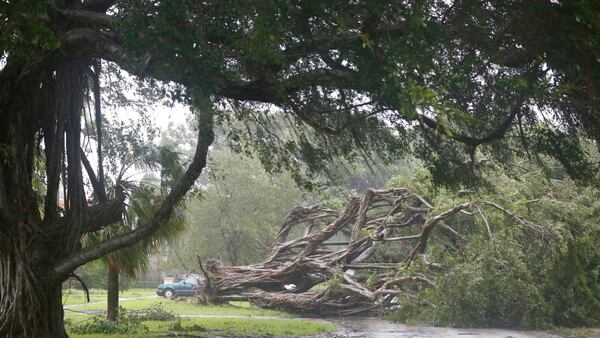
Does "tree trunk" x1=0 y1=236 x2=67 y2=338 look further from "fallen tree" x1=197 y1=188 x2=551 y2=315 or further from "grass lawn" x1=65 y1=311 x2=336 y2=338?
"fallen tree" x1=197 y1=188 x2=551 y2=315

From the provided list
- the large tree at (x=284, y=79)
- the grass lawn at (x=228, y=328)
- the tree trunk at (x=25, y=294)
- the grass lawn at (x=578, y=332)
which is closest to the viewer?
the large tree at (x=284, y=79)

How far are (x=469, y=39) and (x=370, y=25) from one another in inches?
55.9

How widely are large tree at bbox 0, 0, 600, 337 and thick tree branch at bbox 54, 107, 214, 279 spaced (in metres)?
0.02

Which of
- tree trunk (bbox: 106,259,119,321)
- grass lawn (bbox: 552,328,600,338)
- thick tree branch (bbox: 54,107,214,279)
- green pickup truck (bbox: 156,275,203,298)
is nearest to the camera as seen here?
thick tree branch (bbox: 54,107,214,279)

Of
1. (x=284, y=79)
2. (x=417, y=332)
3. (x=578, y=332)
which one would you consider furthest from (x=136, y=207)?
(x=578, y=332)

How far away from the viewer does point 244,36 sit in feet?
24.4

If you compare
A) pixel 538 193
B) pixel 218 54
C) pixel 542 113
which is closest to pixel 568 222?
pixel 538 193

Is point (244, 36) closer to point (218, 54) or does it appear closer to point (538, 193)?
point (218, 54)

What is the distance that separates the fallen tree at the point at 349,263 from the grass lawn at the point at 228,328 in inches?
98.0

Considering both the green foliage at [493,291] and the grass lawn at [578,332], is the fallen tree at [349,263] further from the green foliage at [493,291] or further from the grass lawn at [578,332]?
the grass lawn at [578,332]

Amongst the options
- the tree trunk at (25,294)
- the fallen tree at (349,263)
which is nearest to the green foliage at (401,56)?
the tree trunk at (25,294)

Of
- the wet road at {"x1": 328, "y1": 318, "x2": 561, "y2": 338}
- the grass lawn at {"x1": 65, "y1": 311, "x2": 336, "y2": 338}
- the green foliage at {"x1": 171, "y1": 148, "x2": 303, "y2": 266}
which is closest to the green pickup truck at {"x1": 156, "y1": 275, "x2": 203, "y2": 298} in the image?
the green foliage at {"x1": 171, "y1": 148, "x2": 303, "y2": 266}

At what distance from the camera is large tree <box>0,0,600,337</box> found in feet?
21.4

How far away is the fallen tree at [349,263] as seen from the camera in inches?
733
